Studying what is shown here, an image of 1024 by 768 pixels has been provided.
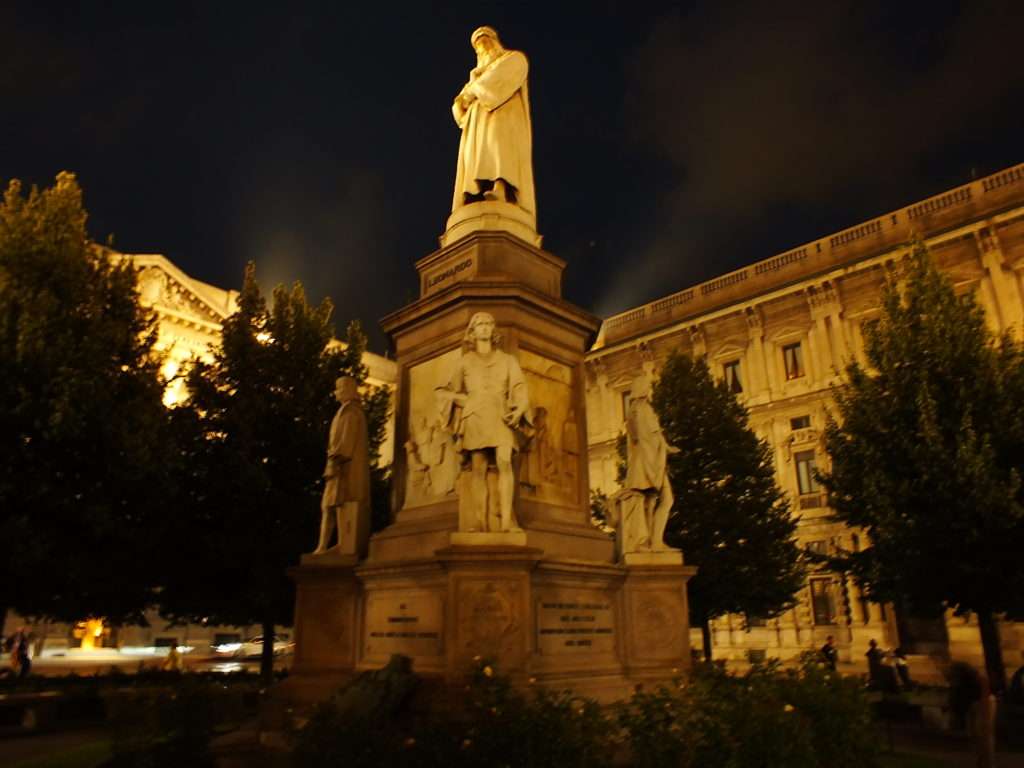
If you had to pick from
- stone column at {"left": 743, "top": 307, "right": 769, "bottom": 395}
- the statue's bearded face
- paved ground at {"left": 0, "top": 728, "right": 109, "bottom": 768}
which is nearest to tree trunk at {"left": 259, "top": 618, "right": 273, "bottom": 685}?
paved ground at {"left": 0, "top": 728, "right": 109, "bottom": 768}

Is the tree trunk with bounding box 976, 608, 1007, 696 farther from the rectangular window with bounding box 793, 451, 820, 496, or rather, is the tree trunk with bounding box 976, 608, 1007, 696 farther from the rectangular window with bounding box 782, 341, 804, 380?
the rectangular window with bounding box 782, 341, 804, 380

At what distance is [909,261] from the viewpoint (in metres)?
19.5

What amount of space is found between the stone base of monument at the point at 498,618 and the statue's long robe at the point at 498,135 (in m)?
6.09

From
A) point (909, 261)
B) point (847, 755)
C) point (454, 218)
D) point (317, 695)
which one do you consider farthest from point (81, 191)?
point (909, 261)

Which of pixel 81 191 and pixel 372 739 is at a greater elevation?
pixel 81 191

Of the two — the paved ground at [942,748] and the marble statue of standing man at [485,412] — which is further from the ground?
the marble statue of standing man at [485,412]

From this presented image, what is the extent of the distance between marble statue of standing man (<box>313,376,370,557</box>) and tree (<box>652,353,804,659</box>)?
520 inches

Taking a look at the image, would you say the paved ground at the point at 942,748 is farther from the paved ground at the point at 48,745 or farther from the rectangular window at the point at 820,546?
the rectangular window at the point at 820,546

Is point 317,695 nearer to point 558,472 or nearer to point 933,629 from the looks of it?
point 558,472

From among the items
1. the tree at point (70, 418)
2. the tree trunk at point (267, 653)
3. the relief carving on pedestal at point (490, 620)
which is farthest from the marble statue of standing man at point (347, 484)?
the tree trunk at point (267, 653)

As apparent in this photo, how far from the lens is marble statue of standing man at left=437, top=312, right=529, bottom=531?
8719 mm

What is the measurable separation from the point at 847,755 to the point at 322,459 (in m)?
15.1

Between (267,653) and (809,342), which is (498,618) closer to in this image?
(267,653)

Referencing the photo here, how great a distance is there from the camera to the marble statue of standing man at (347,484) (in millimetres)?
10883
